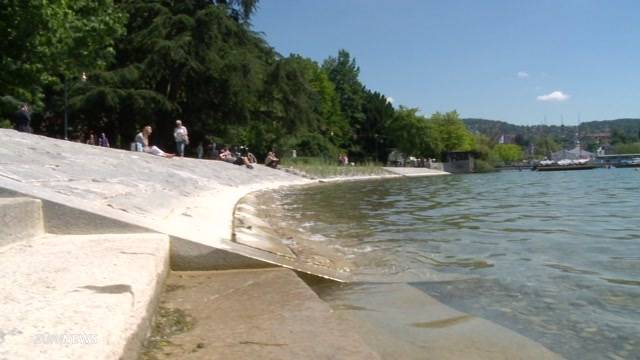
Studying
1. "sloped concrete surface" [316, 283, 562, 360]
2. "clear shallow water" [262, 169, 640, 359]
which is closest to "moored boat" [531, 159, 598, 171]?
"clear shallow water" [262, 169, 640, 359]

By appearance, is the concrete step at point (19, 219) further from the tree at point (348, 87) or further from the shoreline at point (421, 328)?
the tree at point (348, 87)

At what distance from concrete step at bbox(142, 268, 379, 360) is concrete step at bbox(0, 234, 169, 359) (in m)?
0.21

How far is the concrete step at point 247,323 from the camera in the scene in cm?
352

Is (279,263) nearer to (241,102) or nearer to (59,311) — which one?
(59,311)

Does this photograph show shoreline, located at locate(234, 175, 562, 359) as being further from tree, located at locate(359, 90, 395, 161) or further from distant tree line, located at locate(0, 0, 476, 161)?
tree, located at locate(359, 90, 395, 161)

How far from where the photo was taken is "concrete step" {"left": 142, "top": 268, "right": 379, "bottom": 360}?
3.52 m

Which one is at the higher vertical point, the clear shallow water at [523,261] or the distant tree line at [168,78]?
the distant tree line at [168,78]

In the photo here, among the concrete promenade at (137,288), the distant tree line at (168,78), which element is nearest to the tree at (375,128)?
the distant tree line at (168,78)

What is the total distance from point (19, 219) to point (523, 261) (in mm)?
5906

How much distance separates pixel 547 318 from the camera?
15.7 feet

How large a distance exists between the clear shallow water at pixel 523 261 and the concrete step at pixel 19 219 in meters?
3.61

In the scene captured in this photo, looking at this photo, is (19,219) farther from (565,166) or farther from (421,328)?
(565,166)

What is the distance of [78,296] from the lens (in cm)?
359

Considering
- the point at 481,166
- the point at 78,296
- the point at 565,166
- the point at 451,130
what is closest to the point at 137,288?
the point at 78,296
